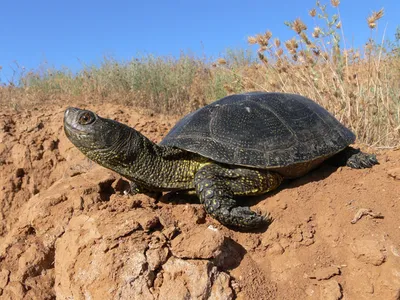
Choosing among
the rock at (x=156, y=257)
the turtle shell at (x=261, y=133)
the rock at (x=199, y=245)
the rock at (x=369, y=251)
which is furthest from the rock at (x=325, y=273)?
the rock at (x=156, y=257)

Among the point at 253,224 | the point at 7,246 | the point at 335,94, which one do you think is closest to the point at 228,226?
the point at 253,224

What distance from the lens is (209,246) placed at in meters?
2.25

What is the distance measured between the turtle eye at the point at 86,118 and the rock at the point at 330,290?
6.78ft

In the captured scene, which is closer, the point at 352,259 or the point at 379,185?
the point at 352,259

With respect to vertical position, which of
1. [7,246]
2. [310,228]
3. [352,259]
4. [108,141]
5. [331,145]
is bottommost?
[352,259]

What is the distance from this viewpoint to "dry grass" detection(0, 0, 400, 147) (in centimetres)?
489

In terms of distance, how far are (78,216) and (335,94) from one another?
12.8ft

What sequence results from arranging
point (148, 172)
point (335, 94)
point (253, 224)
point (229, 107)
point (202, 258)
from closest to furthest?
Result: point (202, 258)
point (253, 224)
point (148, 172)
point (229, 107)
point (335, 94)

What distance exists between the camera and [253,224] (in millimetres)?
2607

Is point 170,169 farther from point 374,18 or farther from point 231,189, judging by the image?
point 374,18

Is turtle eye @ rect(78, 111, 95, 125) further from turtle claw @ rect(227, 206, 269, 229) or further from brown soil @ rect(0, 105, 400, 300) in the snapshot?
turtle claw @ rect(227, 206, 269, 229)

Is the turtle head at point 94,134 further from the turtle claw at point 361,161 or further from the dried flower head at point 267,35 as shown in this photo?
the dried flower head at point 267,35

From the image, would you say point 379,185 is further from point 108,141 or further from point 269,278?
point 108,141

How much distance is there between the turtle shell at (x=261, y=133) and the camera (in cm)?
281
